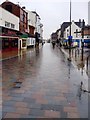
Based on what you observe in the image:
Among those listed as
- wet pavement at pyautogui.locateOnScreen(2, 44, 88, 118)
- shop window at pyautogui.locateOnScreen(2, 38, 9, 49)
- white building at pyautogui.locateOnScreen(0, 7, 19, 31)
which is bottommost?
wet pavement at pyautogui.locateOnScreen(2, 44, 88, 118)

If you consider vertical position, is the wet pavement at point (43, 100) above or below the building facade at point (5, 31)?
below

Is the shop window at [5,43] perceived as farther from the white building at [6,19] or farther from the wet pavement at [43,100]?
the wet pavement at [43,100]

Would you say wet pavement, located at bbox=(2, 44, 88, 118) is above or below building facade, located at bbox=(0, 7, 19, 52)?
below

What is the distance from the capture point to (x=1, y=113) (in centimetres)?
671

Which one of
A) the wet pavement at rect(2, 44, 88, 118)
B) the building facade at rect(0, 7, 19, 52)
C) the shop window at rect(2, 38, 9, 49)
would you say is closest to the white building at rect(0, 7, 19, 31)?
the building facade at rect(0, 7, 19, 52)

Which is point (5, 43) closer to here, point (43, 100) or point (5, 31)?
point (5, 31)

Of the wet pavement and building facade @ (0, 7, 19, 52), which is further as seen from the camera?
building facade @ (0, 7, 19, 52)

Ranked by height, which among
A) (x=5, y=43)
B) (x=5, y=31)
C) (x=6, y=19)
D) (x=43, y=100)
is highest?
(x=6, y=19)

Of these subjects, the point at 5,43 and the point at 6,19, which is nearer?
the point at 5,43

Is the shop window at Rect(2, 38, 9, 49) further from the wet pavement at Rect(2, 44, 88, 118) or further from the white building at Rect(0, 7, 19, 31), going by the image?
the wet pavement at Rect(2, 44, 88, 118)

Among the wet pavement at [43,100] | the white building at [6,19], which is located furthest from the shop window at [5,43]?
the wet pavement at [43,100]

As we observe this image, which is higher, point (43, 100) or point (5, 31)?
point (5, 31)

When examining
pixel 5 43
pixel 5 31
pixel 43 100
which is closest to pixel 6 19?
pixel 5 31

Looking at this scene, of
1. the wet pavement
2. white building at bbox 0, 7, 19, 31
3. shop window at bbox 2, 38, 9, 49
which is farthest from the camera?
white building at bbox 0, 7, 19, 31
